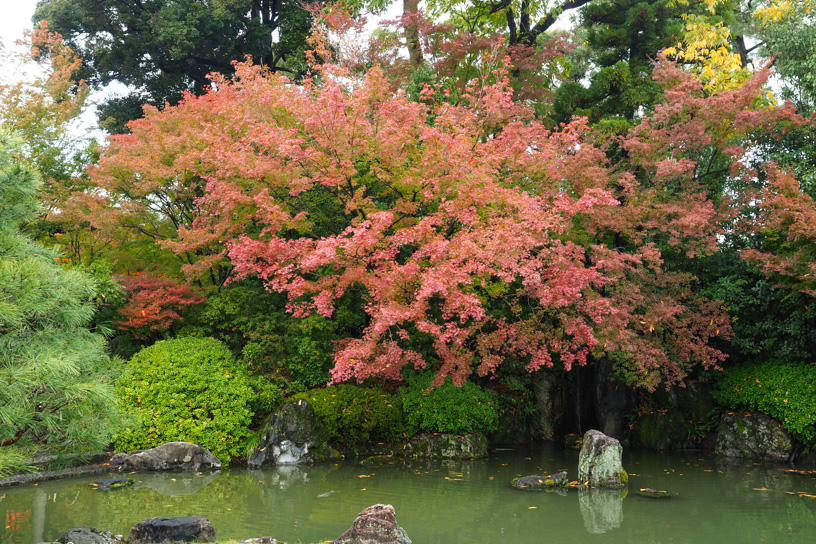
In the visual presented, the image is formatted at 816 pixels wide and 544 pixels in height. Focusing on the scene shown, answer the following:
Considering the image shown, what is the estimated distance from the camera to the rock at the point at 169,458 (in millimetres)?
10742

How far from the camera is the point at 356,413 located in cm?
1222

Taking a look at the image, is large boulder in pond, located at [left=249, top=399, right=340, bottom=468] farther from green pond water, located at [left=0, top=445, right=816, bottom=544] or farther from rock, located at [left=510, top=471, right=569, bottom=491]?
rock, located at [left=510, top=471, right=569, bottom=491]

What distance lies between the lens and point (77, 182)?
49.7ft

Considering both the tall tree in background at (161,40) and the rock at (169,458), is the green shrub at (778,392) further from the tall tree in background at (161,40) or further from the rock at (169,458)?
the tall tree in background at (161,40)

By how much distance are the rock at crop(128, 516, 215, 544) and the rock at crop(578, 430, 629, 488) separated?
5.85m

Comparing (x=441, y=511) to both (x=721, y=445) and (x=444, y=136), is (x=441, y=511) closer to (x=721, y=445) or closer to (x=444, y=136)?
(x=444, y=136)

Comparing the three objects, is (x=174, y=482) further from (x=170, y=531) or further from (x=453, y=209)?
(x=453, y=209)

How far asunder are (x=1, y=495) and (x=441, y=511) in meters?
6.10

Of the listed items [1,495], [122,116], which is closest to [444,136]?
[1,495]

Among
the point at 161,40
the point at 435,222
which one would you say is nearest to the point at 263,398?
the point at 435,222

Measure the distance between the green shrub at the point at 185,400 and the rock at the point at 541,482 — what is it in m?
5.06

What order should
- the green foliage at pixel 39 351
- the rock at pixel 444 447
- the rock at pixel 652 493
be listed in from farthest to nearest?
1. the rock at pixel 444 447
2. the rock at pixel 652 493
3. the green foliage at pixel 39 351

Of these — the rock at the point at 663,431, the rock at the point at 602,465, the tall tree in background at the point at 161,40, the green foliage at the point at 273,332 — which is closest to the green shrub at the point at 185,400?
the green foliage at the point at 273,332

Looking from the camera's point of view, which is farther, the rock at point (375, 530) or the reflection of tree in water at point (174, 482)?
the reflection of tree in water at point (174, 482)
